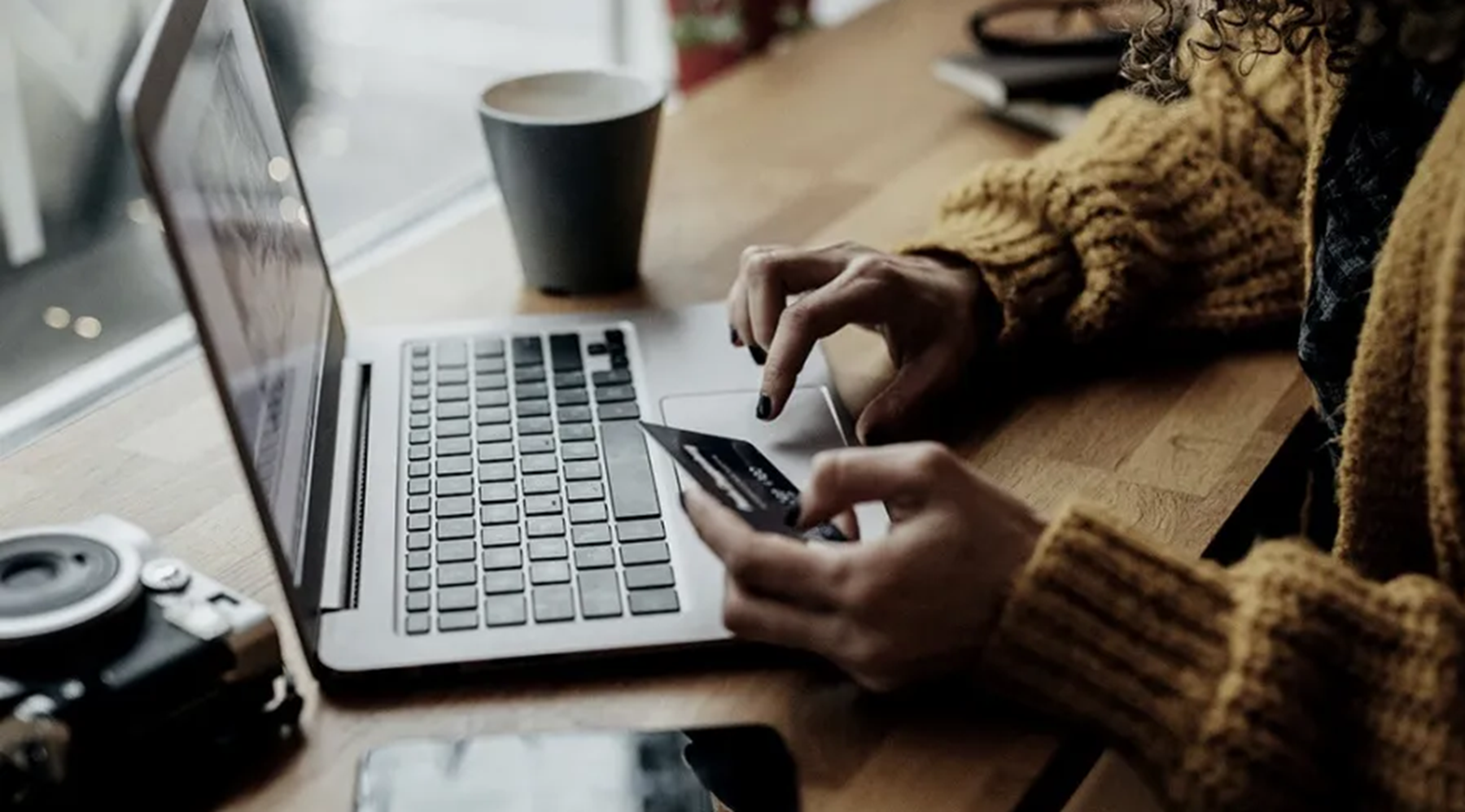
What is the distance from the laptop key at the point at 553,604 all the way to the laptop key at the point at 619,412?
0.17 metres

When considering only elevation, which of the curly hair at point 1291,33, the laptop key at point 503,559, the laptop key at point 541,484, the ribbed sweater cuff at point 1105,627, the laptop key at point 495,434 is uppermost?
the curly hair at point 1291,33

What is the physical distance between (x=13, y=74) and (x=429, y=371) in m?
0.46

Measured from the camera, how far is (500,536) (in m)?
0.75

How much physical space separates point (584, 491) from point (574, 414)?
0.29 feet

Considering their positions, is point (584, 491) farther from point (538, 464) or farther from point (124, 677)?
point (124, 677)

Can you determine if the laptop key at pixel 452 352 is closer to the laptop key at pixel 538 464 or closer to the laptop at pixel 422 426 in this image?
the laptop at pixel 422 426

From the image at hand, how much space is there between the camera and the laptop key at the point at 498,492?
Answer: 789 mm

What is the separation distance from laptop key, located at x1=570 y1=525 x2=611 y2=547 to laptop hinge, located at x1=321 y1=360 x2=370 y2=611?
0.10 meters

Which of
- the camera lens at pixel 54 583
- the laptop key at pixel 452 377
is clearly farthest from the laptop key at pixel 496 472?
the camera lens at pixel 54 583

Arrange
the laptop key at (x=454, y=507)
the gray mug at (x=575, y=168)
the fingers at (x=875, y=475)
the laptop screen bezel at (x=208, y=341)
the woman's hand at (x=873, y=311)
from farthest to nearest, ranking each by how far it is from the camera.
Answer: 1. the gray mug at (x=575, y=168)
2. the woman's hand at (x=873, y=311)
3. the laptop key at (x=454, y=507)
4. the fingers at (x=875, y=475)
5. the laptop screen bezel at (x=208, y=341)

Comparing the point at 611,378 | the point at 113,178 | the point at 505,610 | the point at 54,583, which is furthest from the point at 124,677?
the point at 113,178

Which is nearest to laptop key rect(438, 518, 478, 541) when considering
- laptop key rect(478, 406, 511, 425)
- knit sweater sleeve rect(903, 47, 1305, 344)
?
laptop key rect(478, 406, 511, 425)

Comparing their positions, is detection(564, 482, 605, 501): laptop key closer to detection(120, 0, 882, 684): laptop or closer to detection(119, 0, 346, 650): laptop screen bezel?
detection(120, 0, 882, 684): laptop

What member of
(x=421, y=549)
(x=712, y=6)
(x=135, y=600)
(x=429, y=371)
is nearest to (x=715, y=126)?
(x=712, y=6)
